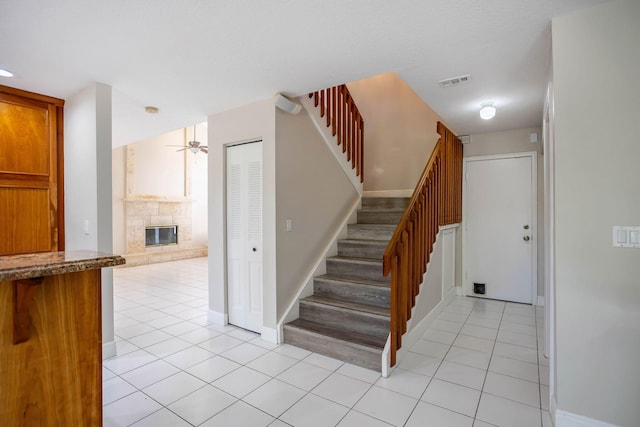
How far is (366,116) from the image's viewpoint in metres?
5.89

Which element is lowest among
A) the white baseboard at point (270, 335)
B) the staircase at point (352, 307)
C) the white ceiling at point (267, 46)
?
the white baseboard at point (270, 335)

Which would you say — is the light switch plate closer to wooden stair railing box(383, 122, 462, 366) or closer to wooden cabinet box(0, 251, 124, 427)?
wooden stair railing box(383, 122, 462, 366)

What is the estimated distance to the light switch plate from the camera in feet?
5.77

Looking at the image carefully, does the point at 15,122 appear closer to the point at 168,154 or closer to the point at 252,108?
the point at 252,108

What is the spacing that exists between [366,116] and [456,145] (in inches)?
70.7

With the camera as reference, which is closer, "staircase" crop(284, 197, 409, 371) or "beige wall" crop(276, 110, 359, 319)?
"staircase" crop(284, 197, 409, 371)

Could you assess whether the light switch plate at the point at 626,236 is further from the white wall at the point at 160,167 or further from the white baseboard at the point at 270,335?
the white wall at the point at 160,167

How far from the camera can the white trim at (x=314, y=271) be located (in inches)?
132

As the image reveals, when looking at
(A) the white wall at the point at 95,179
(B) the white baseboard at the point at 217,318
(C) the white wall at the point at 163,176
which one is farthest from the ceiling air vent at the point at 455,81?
(C) the white wall at the point at 163,176

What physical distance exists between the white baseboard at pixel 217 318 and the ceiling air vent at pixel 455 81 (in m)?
3.45

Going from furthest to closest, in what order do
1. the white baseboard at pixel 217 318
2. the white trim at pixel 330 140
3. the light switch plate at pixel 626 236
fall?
the white baseboard at pixel 217 318 → the white trim at pixel 330 140 → the light switch plate at pixel 626 236

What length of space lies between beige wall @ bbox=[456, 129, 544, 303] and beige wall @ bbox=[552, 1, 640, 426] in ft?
9.93

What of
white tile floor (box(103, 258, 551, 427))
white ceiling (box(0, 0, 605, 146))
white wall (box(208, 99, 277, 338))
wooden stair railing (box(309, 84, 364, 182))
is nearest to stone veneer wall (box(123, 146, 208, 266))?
white tile floor (box(103, 258, 551, 427))

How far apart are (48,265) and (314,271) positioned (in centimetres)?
266
